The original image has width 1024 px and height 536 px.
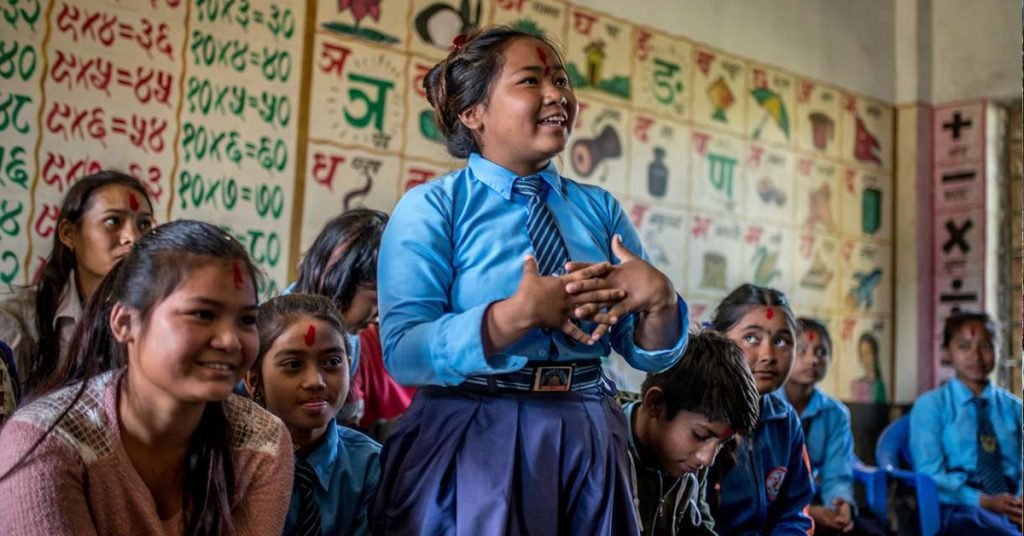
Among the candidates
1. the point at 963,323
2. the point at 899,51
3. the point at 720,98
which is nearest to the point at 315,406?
the point at 963,323

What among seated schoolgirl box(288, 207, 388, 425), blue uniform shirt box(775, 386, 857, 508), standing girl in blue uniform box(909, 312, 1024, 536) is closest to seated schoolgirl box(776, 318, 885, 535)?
blue uniform shirt box(775, 386, 857, 508)

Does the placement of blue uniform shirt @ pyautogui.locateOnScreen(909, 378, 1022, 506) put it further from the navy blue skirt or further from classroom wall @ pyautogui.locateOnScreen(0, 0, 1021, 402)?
the navy blue skirt

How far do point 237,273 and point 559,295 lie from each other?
47 cm

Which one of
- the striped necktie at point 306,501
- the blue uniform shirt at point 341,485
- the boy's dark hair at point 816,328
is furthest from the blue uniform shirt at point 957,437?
the striped necktie at point 306,501

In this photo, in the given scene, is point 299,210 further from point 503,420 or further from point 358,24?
point 503,420

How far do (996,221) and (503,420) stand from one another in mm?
4884

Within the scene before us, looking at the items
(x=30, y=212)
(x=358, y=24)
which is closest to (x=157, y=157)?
(x=30, y=212)

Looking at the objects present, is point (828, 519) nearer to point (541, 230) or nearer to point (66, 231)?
point (541, 230)

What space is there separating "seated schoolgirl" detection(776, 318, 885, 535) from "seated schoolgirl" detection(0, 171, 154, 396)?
2.00 metres

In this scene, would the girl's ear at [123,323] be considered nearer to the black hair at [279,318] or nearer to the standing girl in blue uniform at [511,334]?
the standing girl in blue uniform at [511,334]

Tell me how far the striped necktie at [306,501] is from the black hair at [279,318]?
174 millimetres

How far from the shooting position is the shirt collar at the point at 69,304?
2.51 metres

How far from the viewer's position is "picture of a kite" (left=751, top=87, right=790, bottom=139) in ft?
17.1

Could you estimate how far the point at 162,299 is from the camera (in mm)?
1519
